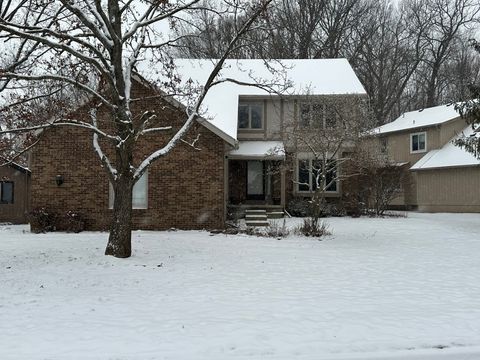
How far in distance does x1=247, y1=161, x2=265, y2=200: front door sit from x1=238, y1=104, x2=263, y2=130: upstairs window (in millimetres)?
1787

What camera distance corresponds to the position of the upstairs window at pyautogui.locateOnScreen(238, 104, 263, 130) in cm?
2188

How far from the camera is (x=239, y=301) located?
272 inches

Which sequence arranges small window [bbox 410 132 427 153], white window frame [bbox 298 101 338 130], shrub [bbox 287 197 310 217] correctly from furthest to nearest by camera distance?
small window [bbox 410 132 427 153], shrub [bbox 287 197 310 217], white window frame [bbox 298 101 338 130]

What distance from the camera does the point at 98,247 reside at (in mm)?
11633

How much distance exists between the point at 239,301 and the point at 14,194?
18284mm

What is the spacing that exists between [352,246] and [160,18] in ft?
24.3

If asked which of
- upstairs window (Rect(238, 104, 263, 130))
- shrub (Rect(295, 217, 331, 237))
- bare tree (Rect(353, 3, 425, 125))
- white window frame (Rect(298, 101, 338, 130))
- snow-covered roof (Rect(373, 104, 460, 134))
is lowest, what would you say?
shrub (Rect(295, 217, 331, 237))

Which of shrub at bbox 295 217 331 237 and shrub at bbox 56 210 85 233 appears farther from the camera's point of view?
shrub at bbox 56 210 85 233

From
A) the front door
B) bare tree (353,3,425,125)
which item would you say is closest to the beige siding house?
the front door

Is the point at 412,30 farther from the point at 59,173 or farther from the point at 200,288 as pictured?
the point at 200,288

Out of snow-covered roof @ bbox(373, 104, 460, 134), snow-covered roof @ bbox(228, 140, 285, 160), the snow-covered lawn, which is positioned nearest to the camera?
the snow-covered lawn

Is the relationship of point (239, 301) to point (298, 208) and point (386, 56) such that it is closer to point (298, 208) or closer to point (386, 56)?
point (298, 208)

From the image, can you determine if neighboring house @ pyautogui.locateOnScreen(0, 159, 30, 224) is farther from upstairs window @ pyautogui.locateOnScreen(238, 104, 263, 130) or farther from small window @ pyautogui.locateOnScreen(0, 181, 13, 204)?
Result: upstairs window @ pyautogui.locateOnScreen(238, 104, 263, 130)

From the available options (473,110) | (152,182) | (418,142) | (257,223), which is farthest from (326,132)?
(418,142)
